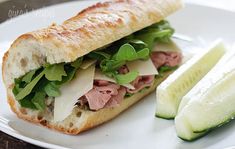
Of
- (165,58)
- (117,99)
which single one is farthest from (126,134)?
(165,58)

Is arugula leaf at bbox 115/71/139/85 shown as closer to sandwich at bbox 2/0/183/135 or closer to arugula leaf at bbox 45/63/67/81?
sandwich at bbox 2/0/183/135

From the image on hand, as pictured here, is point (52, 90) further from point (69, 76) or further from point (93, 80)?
point (93, 80)

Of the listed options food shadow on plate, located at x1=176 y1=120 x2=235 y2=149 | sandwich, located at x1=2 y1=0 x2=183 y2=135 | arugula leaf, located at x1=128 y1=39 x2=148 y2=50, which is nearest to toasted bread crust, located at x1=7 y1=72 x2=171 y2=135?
sandwich, located at x1=2 y1=0 x2=183 y2=135

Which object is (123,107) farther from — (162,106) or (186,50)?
(186,50)

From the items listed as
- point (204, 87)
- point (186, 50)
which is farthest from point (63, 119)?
point (186, 50)

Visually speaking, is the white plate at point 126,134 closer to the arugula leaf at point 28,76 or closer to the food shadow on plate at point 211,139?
the food shadow on plate at point 211,139

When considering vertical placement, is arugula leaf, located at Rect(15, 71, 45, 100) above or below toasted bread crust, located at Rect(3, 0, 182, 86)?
below
